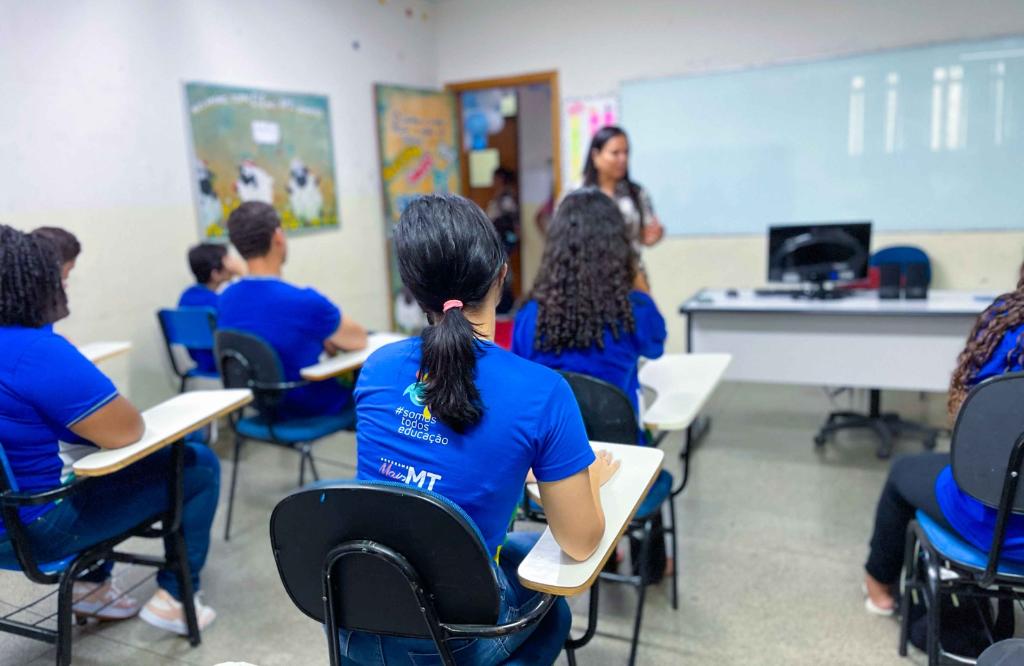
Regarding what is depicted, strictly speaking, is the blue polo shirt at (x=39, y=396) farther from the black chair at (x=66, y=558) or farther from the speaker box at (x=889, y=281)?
the speaker box at (x=889, y=281)

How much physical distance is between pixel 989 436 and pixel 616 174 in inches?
82.1

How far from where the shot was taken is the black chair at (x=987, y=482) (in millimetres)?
1408

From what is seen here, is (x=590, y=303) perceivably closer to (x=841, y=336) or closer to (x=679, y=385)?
(x=679, y=385)

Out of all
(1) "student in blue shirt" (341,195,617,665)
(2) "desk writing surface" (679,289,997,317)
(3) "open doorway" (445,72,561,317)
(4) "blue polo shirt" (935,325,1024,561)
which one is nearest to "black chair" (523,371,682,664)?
(1) "student in blue shirt" (341,195,617,665)

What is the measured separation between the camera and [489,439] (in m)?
1.08

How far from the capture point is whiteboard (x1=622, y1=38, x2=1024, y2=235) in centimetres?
398

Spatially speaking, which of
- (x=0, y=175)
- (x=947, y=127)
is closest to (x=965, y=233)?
(x=947, y=127)

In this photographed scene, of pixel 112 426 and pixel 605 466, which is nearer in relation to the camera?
pixel 605 466

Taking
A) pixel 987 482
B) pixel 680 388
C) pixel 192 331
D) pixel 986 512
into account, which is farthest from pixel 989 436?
pixel 192 331

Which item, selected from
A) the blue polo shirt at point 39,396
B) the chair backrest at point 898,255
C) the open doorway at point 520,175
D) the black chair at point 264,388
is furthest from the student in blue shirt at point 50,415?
the open doorway at point 520,175

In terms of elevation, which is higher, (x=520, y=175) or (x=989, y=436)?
(x=520, y=175)

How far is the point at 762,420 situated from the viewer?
3.87m

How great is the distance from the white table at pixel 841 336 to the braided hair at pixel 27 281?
2.61 metres

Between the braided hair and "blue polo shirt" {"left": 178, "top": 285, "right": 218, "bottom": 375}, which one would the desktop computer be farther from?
the braided hair
